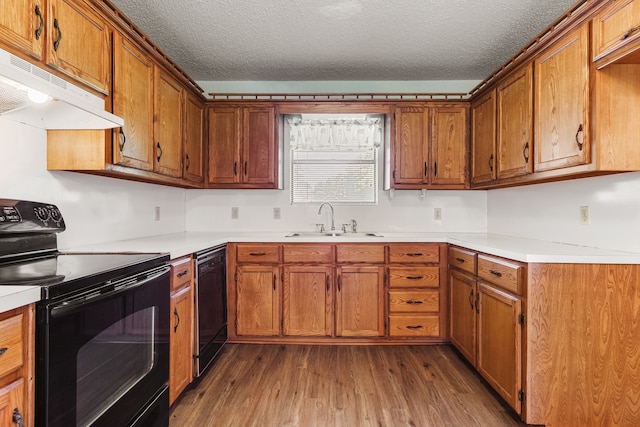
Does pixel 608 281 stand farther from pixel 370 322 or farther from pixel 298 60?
pixel 298 60

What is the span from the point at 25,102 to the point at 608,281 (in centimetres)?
280

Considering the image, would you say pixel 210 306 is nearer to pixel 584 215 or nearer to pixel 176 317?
pixel 176 317

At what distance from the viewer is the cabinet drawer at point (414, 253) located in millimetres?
2777

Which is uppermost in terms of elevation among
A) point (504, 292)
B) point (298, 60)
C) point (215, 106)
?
point (298, 60)

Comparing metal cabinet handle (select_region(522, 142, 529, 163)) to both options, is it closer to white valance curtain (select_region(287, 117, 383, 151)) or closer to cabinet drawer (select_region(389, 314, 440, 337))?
white valance curtain (select_region(287, 117, 383, 151))

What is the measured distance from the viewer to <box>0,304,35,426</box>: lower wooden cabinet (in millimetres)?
855

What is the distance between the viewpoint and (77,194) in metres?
1.95

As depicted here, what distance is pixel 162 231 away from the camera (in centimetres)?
293

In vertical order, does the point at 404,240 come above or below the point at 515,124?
below

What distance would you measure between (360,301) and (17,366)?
2234 mm

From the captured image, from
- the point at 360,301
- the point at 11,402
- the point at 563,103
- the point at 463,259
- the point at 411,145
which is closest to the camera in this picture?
the point at 11,402

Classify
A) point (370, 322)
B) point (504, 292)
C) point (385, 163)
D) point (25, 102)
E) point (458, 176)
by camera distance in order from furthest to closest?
point (385, 163)
point (458, 176)
point (370, 322)
point (504, 292)
point (25, 102)

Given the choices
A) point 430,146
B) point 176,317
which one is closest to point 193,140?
point 176,317

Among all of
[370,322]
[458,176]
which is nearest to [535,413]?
[370,322]
